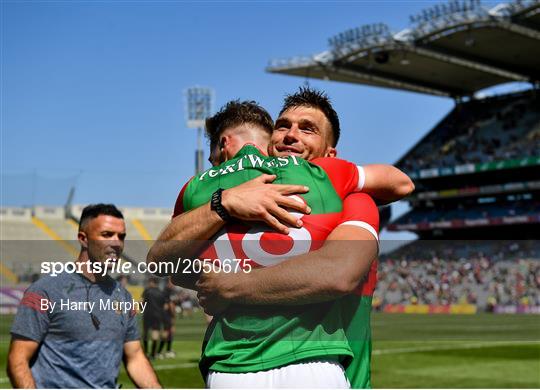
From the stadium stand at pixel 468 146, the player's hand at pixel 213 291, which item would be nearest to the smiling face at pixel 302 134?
the player's hand at pixel 213 291

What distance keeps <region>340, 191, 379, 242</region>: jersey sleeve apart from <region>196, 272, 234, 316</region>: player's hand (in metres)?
0.43

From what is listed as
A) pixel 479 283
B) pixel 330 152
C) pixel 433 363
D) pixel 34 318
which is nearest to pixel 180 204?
pixel 330 152

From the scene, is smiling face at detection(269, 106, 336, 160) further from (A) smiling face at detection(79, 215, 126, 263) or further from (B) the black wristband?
(A) smiling face at detection(79, 215, 126, 263)

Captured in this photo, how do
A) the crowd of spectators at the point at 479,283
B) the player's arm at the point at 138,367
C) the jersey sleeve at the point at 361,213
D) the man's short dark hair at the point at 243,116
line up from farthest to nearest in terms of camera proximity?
1. the crowd of spectators at the point at 479,283
2. the player's arm at the point at 138,367
3. the man's short dark hair at the point at 243,116
4. the jersey sleeve at the point at 361,213

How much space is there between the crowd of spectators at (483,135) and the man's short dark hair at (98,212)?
170 ft

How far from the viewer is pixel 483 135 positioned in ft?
191

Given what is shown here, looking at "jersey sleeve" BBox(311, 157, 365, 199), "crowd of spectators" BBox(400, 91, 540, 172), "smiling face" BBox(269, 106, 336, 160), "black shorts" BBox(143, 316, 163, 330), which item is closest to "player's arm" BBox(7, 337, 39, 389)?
"black shorts" BBox(143, 316, 163, 330)

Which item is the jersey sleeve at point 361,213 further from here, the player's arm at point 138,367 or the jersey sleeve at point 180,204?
the player's arm at point 138,367

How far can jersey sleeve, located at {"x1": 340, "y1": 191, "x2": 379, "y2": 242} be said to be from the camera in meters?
2.51

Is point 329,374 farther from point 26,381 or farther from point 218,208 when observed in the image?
point 26,381

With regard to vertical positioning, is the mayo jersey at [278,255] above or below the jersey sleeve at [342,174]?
below

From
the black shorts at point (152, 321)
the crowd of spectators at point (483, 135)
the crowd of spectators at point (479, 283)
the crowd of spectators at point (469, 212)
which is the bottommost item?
the black shorts at point (152, 321)

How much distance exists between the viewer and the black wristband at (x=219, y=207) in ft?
8.14

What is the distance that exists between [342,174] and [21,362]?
→ 2.64m
